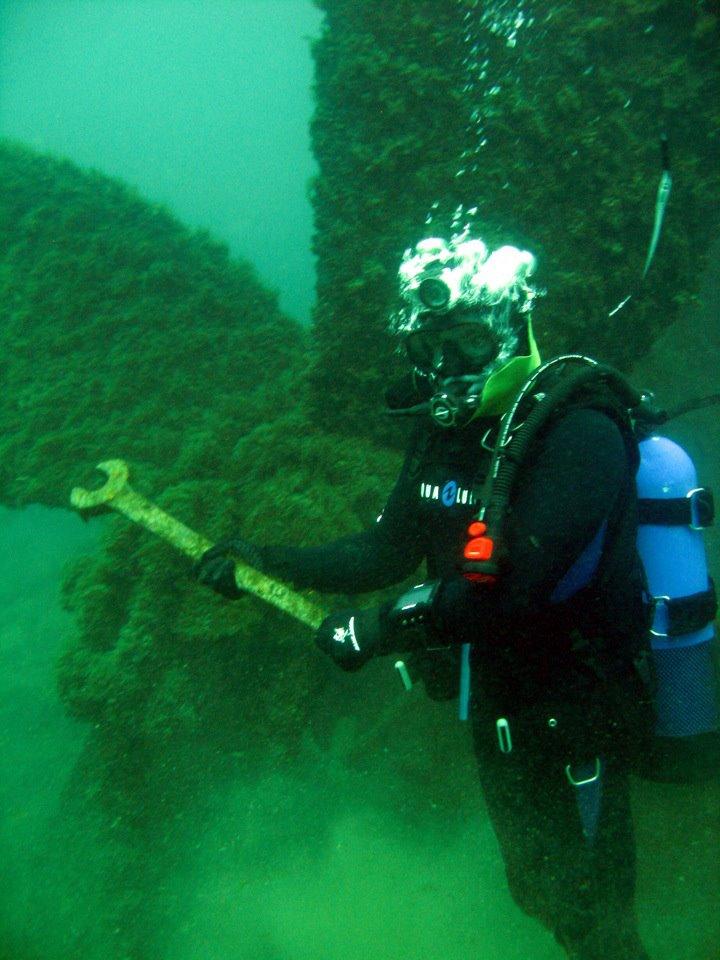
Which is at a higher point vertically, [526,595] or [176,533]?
[176,533]

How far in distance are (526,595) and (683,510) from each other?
102cm

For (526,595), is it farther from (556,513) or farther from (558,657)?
(558,657)

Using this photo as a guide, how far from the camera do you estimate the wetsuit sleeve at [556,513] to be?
177 centimetres

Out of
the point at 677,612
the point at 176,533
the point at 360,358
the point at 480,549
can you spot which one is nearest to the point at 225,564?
the point at 176,533

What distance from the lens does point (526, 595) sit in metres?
1.80

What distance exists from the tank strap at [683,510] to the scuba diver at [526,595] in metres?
0.32

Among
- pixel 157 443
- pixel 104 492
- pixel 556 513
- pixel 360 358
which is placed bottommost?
pixel 556 513

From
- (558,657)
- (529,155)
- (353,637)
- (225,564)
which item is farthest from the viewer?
(529,155)

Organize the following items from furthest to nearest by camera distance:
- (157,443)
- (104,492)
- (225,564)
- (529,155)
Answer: (157,443), (529,155), (104,492), (225,564)

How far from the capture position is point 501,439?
6.22 ft

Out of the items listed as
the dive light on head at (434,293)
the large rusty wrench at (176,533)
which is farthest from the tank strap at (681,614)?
the large rusty wrench at (176,533)

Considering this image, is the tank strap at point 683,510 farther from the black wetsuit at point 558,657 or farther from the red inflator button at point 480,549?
the red inflator button at point 480,549

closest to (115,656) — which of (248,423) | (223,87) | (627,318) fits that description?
(248,423)

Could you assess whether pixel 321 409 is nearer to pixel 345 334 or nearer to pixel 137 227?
pixel 345 334
